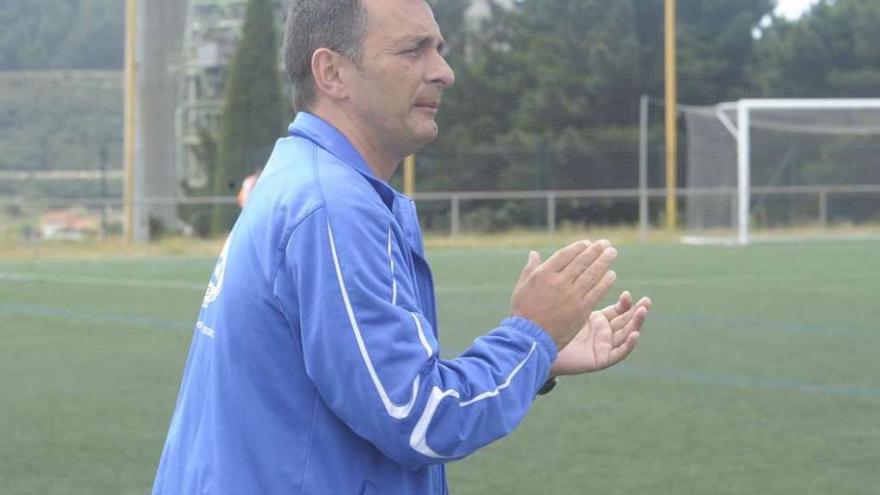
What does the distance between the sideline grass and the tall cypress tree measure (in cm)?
1364

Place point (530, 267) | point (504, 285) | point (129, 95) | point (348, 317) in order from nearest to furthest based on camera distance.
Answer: point (348, 317) → point (530, 267) → point (504, 285) → point (129, 95)

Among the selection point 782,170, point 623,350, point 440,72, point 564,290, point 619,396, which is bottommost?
point 619,396

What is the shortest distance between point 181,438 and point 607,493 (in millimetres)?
3999

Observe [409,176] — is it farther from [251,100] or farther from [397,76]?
[397,76]

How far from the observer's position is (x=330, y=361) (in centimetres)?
233

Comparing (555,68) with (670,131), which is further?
(555,68)

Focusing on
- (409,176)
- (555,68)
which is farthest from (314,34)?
(555,68)

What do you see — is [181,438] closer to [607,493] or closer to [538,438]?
[607,493]

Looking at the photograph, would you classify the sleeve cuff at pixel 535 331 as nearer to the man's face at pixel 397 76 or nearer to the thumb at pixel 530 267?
the thumb at pixel 530 267

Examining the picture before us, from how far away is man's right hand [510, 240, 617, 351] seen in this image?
2564 millimetres

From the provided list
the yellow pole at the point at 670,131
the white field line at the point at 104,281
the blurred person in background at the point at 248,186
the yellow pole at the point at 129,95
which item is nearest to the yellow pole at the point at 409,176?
the yellow pole at the point at 670,131

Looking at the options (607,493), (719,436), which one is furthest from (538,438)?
(607,493)

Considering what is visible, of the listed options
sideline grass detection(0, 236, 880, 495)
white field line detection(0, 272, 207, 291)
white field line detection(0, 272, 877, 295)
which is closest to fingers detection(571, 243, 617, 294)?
sideline grass detection(0, 236, 880, 495)

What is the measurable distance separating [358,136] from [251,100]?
29.4 metres
